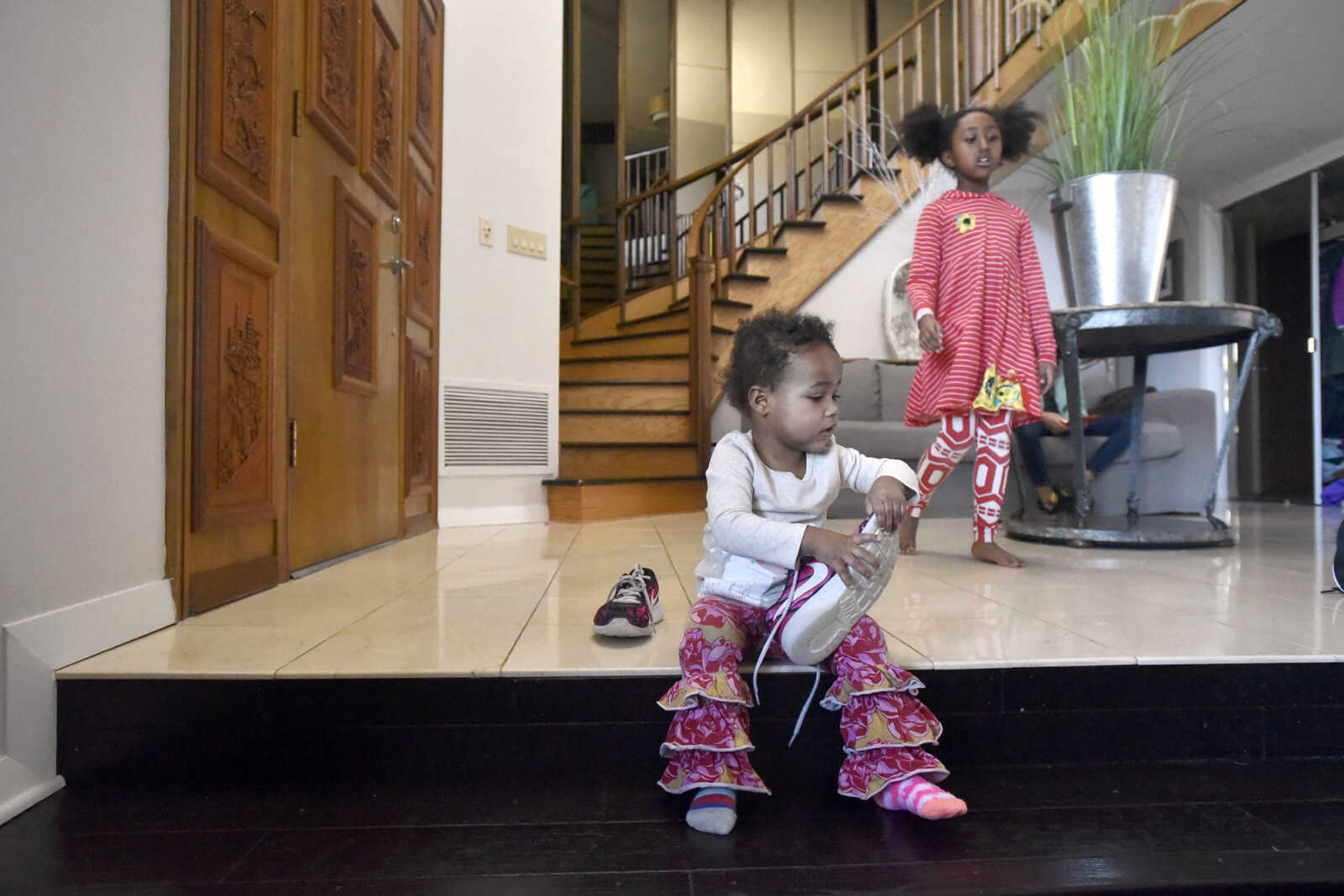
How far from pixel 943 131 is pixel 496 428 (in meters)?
2.24

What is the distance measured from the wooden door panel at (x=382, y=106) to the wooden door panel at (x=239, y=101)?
678 millimetres

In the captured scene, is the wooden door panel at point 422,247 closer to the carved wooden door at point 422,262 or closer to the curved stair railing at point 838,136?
the carved wooden door at point 422,262

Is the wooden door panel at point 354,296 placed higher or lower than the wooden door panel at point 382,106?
lower

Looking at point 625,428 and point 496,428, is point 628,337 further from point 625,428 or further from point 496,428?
point 496,428

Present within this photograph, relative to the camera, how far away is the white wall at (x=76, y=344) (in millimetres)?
1032

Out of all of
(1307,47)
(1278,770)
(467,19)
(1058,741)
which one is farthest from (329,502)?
(1307,47)

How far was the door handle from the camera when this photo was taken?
9.07 ft

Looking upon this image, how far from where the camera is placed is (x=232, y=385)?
163cm

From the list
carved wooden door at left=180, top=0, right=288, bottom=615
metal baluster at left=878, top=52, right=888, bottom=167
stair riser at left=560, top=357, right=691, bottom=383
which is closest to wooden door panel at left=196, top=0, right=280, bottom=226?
carved wooden door at left=180, top=0, right=288, bottom=615

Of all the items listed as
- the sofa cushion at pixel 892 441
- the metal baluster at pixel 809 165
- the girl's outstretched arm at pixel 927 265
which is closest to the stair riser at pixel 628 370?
the sofa cushion at pixel 892 441

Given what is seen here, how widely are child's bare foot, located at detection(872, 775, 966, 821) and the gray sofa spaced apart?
2803mm

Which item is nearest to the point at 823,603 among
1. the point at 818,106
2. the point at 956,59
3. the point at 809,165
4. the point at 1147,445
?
the point at 1147,445

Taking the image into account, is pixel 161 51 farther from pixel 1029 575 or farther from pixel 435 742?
pixel 1029 575

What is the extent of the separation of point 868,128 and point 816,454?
594 cm
